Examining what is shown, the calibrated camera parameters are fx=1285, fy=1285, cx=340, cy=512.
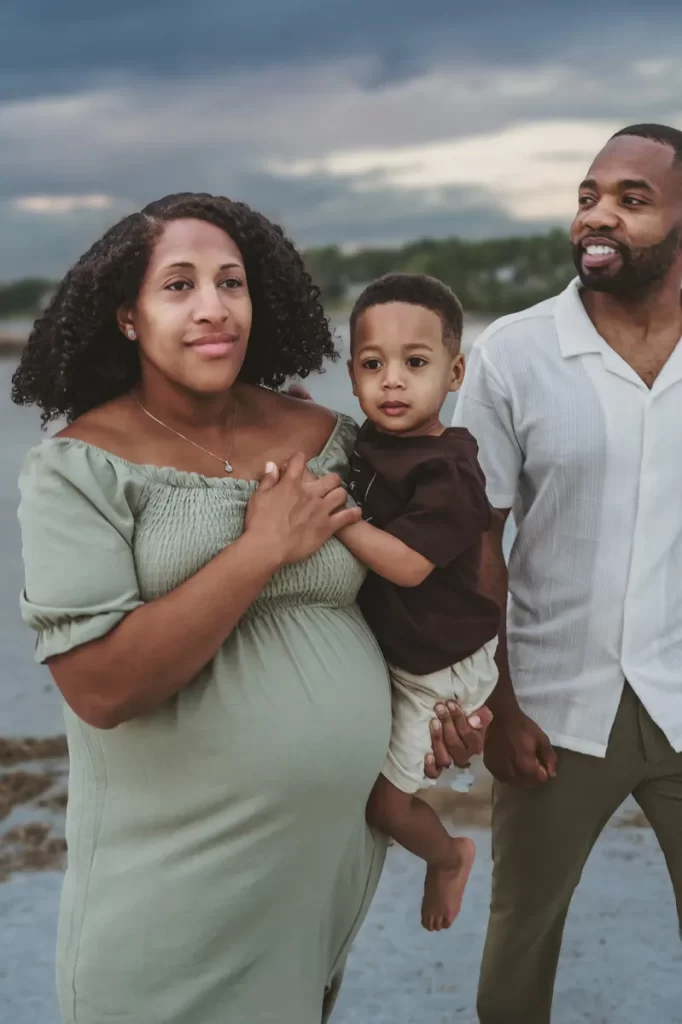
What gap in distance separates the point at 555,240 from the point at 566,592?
5.90 meters

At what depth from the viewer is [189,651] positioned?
1.82 metres

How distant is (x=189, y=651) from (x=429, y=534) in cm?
43

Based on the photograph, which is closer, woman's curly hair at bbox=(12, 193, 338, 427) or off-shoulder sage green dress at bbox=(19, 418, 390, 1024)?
off-shoulder sage green dress at bbox=(19, 418, 390, 1024)

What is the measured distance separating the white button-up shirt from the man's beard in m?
0.10

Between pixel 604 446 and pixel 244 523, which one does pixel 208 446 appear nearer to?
pixel 244 523

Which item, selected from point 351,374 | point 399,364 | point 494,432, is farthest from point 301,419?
point 494,432

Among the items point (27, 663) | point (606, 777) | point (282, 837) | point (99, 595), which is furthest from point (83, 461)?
point (27, 663)

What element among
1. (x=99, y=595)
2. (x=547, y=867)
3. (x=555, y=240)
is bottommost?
(x=547, y=867)

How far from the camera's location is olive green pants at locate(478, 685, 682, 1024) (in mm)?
2559

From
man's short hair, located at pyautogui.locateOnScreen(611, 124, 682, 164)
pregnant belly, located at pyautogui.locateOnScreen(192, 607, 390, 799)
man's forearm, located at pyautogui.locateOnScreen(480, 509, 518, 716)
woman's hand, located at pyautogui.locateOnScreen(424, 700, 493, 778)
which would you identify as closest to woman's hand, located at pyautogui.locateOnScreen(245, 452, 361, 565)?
pregnant belly, located at pyautogui.locateOnScreen(192, 607, 390, 799)

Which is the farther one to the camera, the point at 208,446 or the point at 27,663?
the point at 27,663

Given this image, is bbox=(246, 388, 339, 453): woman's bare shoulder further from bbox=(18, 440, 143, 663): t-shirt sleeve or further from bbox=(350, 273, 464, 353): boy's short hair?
bbox=(18, 440, 143, 663): t-shirt sleeve

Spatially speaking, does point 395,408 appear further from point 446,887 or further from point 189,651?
point 446,887

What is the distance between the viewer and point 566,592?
2527 millimetres
